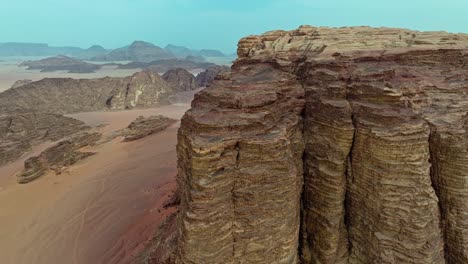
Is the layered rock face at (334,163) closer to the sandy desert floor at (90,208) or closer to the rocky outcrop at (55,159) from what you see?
the sandy desert floor at (90,208)

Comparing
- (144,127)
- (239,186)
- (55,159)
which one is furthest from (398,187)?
(144,127)

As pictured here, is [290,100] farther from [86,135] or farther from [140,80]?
[140,80]

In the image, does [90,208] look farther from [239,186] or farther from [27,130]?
[27,130]

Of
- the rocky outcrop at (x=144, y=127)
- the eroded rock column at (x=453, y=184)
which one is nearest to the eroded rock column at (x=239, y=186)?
the eroded rock column at (x=453, y=184)

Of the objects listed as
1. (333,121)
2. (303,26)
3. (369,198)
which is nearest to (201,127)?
(333,121)

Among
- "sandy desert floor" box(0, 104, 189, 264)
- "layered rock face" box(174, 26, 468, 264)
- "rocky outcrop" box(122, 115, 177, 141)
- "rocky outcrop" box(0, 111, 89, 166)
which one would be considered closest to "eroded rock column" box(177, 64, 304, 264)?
"layered rock face" box(174, 26, 468, 264)
